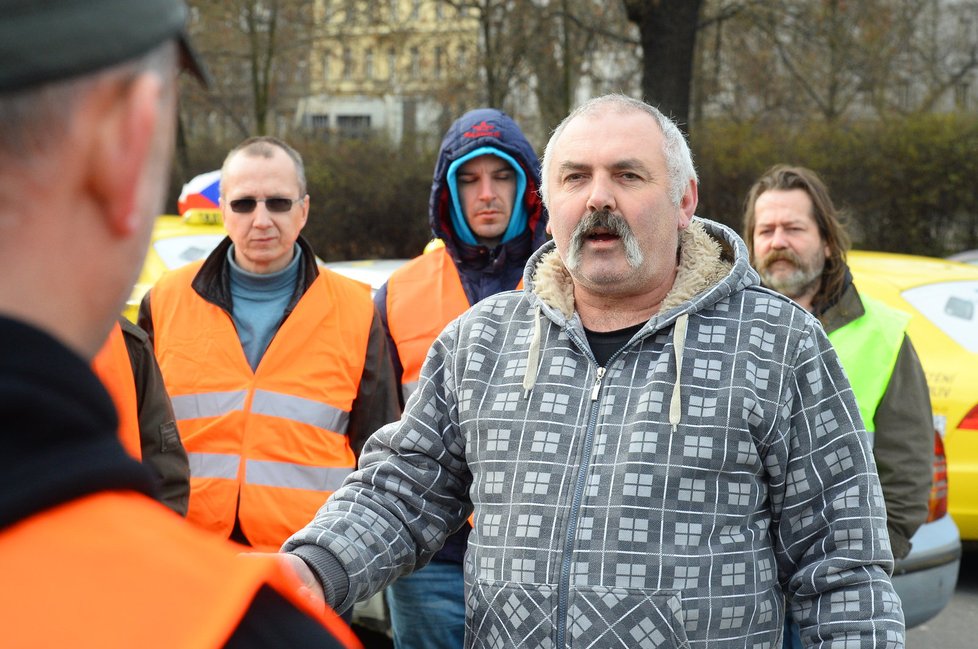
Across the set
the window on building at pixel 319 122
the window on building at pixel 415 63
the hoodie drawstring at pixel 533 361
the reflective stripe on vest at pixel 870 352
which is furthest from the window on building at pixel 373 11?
the hoodie drawstring at pixel 533 361

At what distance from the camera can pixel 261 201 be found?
174 inches

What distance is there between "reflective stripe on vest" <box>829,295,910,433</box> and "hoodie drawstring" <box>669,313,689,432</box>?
141cm

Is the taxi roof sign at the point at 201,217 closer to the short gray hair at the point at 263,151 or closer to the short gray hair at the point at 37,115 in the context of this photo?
the short gray hair at the point at 263,151

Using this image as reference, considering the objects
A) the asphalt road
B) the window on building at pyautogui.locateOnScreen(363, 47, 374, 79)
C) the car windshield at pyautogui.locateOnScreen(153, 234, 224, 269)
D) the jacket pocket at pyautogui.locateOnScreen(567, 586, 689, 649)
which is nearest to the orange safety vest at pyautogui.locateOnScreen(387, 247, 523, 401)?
the jacket pocket at pyautogui.locateOnScreen(567, 586, 689, 649)

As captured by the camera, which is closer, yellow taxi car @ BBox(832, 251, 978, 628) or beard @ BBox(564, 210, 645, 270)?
beard @ BBox(564, 210, 645, 270)

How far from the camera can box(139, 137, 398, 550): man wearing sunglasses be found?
3947 mm

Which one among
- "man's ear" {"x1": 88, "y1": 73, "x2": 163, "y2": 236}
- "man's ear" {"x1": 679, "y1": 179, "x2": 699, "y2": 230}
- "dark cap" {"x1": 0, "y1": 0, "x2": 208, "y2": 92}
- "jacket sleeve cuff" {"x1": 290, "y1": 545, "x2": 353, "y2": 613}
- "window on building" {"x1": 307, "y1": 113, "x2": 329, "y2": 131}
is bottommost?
"window on building" {"x1": 307, "y1": 113, "x2": 329, "y2": 131}

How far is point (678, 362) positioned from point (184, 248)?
19.8 feet

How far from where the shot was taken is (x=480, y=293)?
426 centimetres

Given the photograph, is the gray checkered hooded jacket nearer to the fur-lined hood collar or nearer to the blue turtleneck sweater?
the fur-lined hood collar

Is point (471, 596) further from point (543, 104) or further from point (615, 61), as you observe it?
point (615, 61)

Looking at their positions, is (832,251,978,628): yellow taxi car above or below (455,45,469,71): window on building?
below

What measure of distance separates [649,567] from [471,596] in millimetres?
449

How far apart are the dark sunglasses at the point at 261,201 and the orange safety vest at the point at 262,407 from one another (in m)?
0.38
